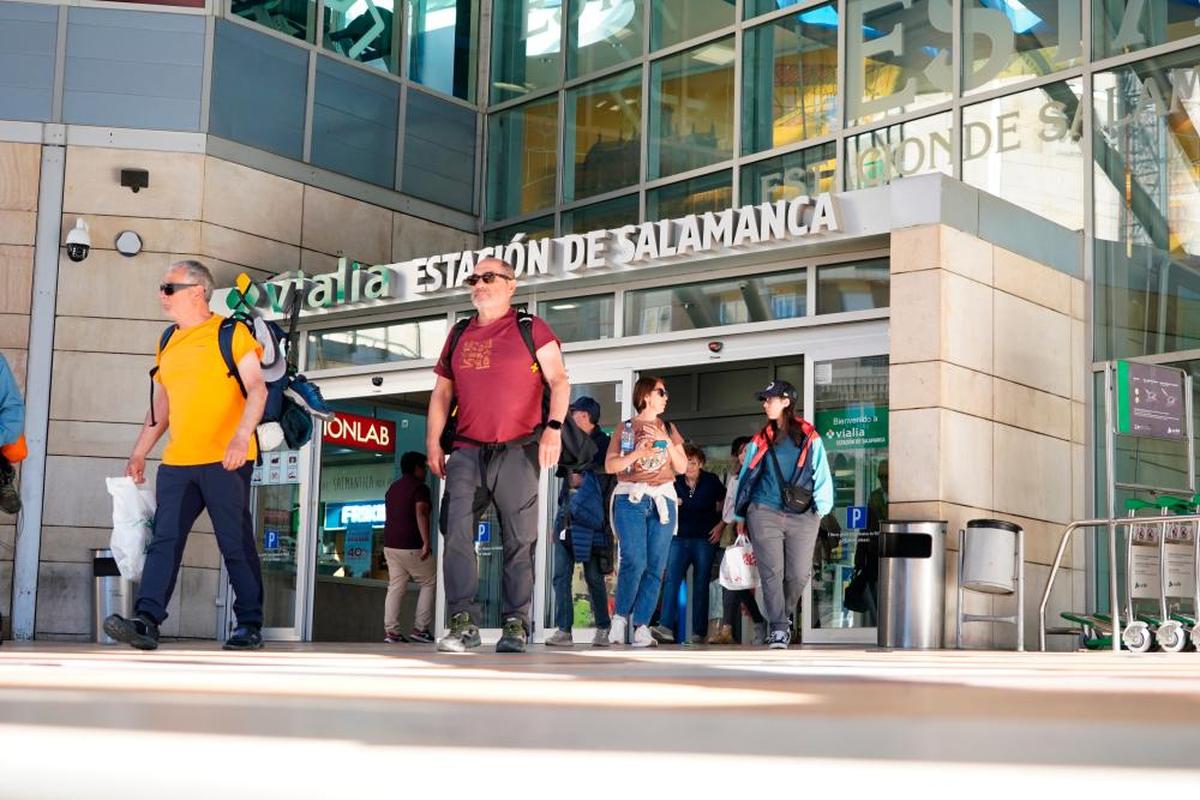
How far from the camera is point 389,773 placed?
1.46 metres

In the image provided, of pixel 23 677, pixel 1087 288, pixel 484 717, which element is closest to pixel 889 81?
pixel 1087 288

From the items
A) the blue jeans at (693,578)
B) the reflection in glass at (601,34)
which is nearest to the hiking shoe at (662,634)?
the blue jeans at (693,578)

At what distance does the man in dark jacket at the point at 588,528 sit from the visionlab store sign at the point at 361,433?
4.18m

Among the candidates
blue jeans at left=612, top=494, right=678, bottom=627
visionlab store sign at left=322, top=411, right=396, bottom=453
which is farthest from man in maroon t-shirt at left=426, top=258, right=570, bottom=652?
visionlab store sign at left=322, top=411, right=396, bottom=453

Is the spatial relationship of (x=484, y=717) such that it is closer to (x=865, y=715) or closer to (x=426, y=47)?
(x=865, y=715)

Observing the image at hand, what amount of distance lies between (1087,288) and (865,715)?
11210 mm

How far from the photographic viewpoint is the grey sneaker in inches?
479

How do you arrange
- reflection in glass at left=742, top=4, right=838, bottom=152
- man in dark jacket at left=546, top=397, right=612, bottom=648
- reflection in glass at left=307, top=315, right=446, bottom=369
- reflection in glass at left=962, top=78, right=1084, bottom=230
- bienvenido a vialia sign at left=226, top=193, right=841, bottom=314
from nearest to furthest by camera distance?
man in dark jacket at left=546, top=397, right=612, bottom=648 < bienvenido a vialia sign at left=226, top=193, right=841, bottom=314 < reflection in glass at left=962, top=78, right=1084, bottom=230 < reflection in glass at left=307, top=315, right=446, bottom=369 < reflection in glass at left=742, top=4, right=838, bottom=152

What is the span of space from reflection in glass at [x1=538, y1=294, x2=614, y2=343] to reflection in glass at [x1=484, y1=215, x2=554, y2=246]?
3.66m

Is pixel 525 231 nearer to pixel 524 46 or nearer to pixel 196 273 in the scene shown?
pixel 524 46

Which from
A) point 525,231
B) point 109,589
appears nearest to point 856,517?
point 109,589

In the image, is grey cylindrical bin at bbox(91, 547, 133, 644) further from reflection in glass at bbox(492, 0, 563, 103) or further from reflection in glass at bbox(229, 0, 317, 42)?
reflection in glass at bbox(492, 0, 563, 103)

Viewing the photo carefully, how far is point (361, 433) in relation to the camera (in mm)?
15969

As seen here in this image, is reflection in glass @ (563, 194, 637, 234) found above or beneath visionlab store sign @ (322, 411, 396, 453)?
above
